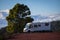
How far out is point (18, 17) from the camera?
2.65m

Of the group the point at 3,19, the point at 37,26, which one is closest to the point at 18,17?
the point at 3,19

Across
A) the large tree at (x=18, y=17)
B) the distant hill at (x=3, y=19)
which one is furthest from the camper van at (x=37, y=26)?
the distant hill at (x=3, y=19)

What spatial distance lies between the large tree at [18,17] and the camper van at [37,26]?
0.34 feet

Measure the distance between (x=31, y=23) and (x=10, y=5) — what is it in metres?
0.59

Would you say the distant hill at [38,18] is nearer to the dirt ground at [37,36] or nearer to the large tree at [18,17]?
the large tree at [18,17]

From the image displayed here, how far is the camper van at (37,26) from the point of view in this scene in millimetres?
2650

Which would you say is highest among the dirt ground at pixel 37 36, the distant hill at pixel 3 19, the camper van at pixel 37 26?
the distant hill at pixel 3 19

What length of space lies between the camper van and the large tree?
10cm

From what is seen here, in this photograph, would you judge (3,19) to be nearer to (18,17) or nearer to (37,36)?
(18,17)

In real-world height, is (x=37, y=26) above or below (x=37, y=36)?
above

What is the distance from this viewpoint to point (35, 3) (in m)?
2.72

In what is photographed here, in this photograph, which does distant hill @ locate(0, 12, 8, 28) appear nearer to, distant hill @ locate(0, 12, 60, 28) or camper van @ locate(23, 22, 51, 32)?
distant hill @ locate(0, 12, 60, 28)

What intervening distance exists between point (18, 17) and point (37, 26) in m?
0.54

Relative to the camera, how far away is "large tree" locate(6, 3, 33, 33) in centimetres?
264
